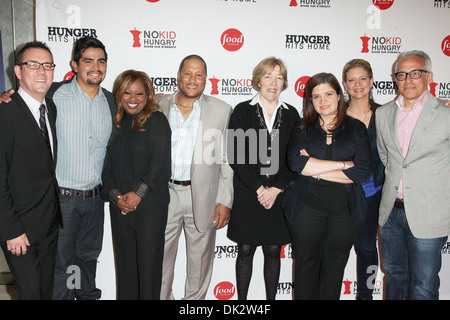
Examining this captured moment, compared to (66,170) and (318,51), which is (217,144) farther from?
(318,51)

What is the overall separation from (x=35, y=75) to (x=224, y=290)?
268cm

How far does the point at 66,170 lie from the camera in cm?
268

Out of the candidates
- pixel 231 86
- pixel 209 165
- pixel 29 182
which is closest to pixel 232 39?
pixel 231 86

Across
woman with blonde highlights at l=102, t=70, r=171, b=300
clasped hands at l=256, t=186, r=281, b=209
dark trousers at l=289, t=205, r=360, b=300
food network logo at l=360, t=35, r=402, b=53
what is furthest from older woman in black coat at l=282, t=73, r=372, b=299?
food network logo at l=360, t=35, r=402, b=53

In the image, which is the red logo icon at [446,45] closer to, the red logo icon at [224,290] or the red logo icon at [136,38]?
the red logo icon at [136,38]

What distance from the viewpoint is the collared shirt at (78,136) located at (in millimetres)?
Result: 2658

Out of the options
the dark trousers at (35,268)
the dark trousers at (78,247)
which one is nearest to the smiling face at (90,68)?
the dark trousers at (78,247)

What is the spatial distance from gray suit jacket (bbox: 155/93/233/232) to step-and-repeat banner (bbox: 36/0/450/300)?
2.28ft

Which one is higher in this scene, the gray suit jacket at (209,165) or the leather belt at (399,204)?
the gray suit jacket at (209,165)

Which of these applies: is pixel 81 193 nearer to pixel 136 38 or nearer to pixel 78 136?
pixel 78 136

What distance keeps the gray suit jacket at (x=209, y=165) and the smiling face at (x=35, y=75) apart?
34.5 inches

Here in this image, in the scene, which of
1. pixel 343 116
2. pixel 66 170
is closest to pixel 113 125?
pixel 66 170

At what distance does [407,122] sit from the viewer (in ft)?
8.59

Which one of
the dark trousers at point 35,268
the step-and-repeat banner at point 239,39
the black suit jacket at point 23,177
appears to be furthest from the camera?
the step-and-repeat banner at point 239,39
